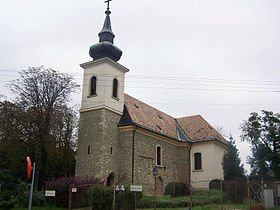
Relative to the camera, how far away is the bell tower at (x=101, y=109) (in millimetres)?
24734

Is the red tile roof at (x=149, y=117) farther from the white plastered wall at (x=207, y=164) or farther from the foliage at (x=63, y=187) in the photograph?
the foliage at (x=63, y=187)

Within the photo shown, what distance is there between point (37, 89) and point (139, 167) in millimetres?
10292

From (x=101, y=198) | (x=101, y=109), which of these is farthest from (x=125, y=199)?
(x=101, y=109)

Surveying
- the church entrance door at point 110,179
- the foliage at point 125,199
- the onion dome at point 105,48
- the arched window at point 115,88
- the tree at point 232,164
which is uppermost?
the onion dome at point 105,48

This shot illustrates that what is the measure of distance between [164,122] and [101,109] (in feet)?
31.7

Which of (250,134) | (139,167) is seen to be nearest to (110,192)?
(139,167)

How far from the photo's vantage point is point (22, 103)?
25438mm

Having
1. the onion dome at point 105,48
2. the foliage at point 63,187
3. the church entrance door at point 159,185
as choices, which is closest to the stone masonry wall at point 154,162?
the church entrance door at point 159,185

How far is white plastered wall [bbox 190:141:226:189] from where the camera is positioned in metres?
30.4

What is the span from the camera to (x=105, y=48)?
2714 centimetres

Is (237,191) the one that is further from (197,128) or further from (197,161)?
(197,128)

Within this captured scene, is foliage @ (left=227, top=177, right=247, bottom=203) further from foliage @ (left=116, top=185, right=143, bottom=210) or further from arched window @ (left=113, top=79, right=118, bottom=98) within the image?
arched window @ (left=113, top=79, right=118, bottom=98)

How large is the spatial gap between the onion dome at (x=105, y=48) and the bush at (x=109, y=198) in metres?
13.5

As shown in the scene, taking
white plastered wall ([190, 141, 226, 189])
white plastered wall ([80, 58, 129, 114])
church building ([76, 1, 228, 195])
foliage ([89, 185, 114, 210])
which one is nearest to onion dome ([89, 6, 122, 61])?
church building ([76, 1, 228, 195])
